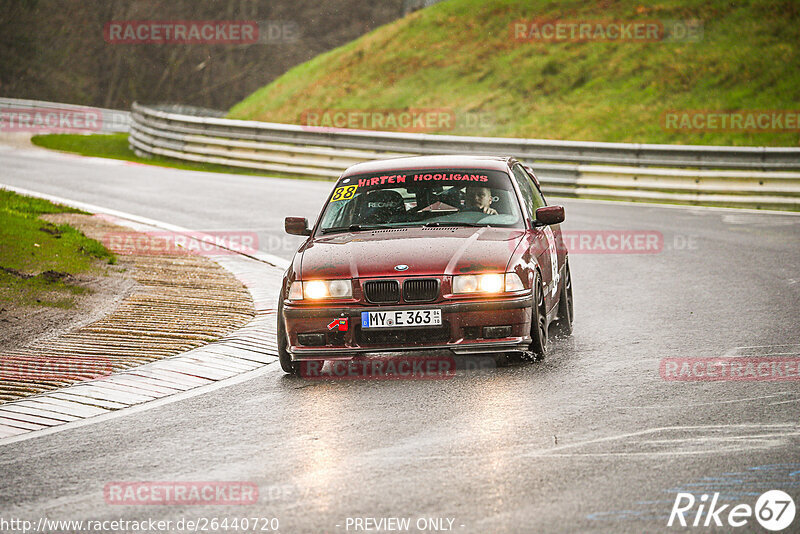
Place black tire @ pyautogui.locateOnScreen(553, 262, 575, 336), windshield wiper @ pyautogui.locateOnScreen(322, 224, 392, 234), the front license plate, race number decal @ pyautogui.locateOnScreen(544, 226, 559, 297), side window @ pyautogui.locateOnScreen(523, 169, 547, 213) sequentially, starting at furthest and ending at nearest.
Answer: side window @ pyautogui.locateOnScreen(523, 169, 547, 213) → black tire @ pyautogui.locateOnScreen(553, 262, 575, 336) → race number decal @ pyautogui.locateOnScreen(544, 226, 559, 297) → windshield wiper @ pyautogui.locateOnScreen(322, 224, 392, 234) → the front license plate

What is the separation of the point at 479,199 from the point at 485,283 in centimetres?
150

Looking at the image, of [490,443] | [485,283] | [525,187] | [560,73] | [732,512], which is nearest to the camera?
[732,512]

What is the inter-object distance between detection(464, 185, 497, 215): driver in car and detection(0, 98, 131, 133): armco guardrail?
30.9 metres

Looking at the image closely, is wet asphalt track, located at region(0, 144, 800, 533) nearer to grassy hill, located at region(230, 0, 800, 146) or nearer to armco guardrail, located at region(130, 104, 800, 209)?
armco guardrail, located at region(130, 104, 800, 209)

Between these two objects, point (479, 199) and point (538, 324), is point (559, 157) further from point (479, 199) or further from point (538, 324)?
point (538, 324)

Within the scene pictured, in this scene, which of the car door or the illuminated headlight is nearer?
the illuminated headlight

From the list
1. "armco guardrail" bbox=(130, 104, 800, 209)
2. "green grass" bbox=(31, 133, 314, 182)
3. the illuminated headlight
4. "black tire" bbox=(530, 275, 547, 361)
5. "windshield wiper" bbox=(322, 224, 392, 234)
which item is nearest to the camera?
the illuminated headlight

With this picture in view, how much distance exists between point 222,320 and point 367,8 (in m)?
69.2

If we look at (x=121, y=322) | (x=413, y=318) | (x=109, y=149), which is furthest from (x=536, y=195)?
(x=109, y=149)

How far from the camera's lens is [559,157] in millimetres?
22797

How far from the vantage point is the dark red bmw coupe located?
7.99 meters

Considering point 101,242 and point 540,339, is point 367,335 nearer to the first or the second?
point 540,339

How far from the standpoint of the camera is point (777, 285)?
1198 cm

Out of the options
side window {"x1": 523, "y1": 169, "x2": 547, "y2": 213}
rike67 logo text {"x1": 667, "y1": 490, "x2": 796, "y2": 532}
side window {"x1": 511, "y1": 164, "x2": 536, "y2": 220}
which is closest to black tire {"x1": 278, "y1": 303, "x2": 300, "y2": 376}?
side window {"x1": 511, "y1": 164, "x2": 536, "y2": 220}
